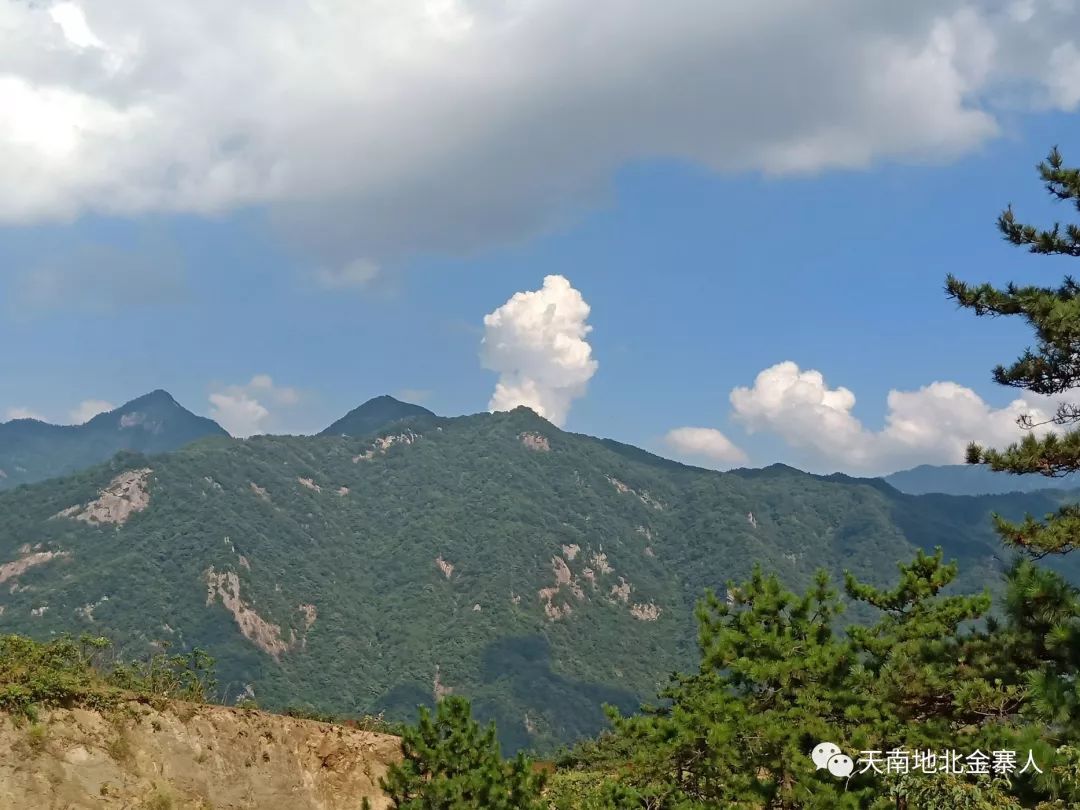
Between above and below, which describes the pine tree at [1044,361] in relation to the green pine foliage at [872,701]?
above

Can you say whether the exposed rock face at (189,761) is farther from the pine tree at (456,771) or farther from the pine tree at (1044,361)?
the pine tree at (1044,361)

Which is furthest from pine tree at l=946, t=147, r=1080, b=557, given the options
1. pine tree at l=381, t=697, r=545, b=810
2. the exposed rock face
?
the exposed rock face

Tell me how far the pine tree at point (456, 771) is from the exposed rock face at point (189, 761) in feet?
12.7

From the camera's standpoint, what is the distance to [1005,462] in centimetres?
1550

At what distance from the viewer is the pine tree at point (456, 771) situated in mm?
21312

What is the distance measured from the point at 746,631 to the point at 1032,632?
7592 mm

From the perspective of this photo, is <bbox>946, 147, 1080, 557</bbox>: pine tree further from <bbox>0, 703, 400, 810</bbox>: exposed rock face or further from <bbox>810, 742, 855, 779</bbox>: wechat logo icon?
<bbox>0, 703, 400, 810</bbox>: exposed rock face

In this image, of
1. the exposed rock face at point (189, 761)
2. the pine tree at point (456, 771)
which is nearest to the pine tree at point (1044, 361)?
the pine tree at point (456, 771)

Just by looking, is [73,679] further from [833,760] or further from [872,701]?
[872,701]

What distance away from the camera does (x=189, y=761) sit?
Result: 22156 mm

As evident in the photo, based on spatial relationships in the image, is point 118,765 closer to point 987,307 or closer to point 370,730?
point 370,730

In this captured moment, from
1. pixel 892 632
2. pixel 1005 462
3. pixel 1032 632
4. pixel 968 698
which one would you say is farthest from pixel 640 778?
pixel 1005 462

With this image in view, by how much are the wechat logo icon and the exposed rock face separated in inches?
551

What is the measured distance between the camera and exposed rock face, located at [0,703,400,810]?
1903 centimetres
